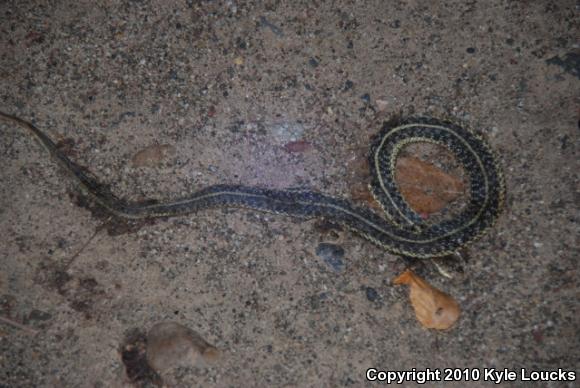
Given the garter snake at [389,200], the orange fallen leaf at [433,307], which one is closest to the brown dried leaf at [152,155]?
the garter snake at [389,200]

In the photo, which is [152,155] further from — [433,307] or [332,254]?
[433,307]

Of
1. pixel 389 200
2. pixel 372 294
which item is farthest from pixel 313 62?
pixel 372 294

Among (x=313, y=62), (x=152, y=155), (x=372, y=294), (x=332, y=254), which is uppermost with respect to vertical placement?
(x=313, y=62)

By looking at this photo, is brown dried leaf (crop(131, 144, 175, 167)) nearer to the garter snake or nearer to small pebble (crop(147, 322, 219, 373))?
the garter snake

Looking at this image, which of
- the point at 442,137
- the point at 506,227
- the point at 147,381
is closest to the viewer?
the point at 147,381

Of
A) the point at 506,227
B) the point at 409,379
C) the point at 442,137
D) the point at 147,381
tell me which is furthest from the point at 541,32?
the point at 147,381

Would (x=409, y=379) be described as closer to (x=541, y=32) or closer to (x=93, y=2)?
(x=541, y=32)

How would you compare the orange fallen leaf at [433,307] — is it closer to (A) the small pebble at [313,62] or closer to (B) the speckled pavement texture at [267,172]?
(B) the speckled pavement texture at [267,172]
